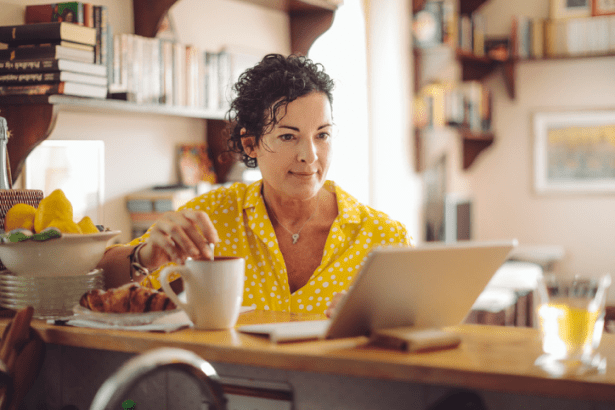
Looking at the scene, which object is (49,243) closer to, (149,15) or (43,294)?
(43,294)

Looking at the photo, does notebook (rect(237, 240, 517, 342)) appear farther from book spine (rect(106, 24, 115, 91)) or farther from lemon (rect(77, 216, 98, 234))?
book spine (rect(106, 24, 115, 91))

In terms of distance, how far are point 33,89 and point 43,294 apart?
724 millimetres

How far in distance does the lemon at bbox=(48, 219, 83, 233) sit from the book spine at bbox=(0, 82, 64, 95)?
579mm

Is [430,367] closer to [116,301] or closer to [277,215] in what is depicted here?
[116,301]

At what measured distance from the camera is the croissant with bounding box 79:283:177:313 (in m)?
0.97

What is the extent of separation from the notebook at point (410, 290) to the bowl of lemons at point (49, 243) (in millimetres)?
352

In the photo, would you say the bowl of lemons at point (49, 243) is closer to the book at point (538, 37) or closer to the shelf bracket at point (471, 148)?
the shelf bracket at point (471, 148)

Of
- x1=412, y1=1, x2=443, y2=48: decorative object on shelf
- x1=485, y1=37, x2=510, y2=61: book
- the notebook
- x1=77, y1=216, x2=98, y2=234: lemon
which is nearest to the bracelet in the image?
x1=77, y1=216, x2=98, y2=234: lemon

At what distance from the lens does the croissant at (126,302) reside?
97 centimetres

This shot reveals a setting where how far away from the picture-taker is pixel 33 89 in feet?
5.26

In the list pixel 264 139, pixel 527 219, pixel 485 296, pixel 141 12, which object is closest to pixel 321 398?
pixel 264 139

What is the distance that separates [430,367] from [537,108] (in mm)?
4069

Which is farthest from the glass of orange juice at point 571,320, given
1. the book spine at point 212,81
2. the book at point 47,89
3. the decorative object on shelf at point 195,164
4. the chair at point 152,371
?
the decorative object on shelf at point 195,164

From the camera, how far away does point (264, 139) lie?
156cm
